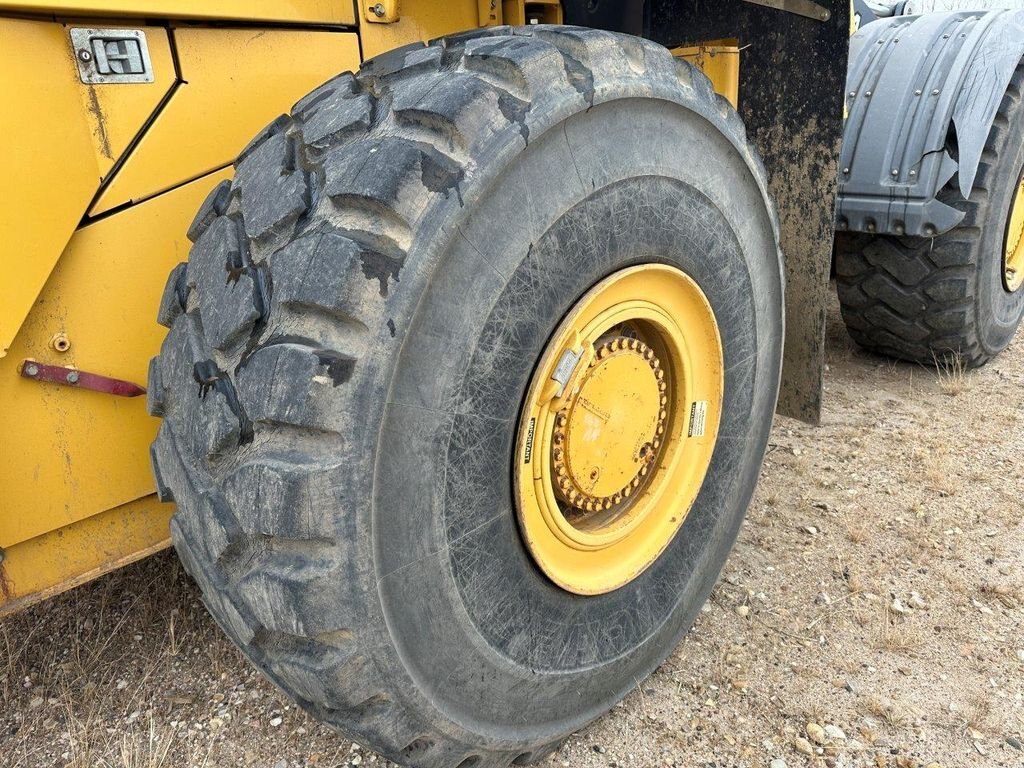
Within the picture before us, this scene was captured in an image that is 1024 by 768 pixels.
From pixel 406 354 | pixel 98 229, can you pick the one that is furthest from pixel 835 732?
pixel 98 229

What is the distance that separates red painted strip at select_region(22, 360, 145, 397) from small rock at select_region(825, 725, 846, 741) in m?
1.61

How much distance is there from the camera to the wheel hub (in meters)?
1.56

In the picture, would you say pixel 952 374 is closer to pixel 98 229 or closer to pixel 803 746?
pixel 803 746

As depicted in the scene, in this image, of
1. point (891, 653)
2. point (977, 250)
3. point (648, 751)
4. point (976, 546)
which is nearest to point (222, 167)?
point (648, 751)

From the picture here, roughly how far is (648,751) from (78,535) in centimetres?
124

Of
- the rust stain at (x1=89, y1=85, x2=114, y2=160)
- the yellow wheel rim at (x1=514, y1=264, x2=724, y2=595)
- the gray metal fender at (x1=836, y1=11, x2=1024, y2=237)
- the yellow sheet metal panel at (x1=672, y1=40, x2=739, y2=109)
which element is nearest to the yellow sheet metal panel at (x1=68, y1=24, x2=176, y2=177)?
the rust stain at (x1=89, y1=85, x2=114, y2=160)

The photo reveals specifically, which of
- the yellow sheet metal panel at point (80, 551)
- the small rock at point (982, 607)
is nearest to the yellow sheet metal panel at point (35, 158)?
the yellow sheet metal panel at point (80, 551)

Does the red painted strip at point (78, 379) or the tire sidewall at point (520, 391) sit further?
the red painted strip at point (78, 379)

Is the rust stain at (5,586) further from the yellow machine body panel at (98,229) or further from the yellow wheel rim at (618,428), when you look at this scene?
the yellow wheel rim at (618,428)

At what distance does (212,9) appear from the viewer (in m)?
1.45

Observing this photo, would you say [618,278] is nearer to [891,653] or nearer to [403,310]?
[403,310]

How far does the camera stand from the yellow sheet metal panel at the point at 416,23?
1.71 meters

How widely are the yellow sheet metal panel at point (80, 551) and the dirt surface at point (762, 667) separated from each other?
19.6 inches

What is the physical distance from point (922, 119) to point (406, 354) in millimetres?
2768
